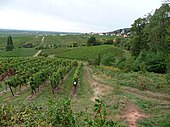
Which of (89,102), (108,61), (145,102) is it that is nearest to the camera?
(145,102)

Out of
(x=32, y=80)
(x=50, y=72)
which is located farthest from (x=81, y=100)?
(x=50, y=72)

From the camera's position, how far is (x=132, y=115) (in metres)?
19.2

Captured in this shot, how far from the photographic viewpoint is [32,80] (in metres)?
29.8

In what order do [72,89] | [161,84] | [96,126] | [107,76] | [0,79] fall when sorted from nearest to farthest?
[96,126], [161,84], [72,89], [107,76], [0,79]

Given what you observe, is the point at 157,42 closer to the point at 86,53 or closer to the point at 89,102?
the point at 89,102

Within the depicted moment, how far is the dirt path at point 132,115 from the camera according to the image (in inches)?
700

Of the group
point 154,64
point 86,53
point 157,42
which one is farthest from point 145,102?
point 86,53

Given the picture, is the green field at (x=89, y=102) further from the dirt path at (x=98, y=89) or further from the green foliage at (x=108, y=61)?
the green foliage at (x=108, y=61)

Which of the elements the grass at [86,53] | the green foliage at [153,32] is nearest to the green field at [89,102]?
the green foliage at [153,32]

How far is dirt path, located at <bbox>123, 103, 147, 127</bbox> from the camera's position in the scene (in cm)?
1779

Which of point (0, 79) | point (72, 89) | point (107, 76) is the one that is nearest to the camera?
point (72, 89)

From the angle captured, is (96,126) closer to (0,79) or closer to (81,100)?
(81,100)

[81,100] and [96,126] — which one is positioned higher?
[96,126]

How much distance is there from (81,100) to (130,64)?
20545 mm
